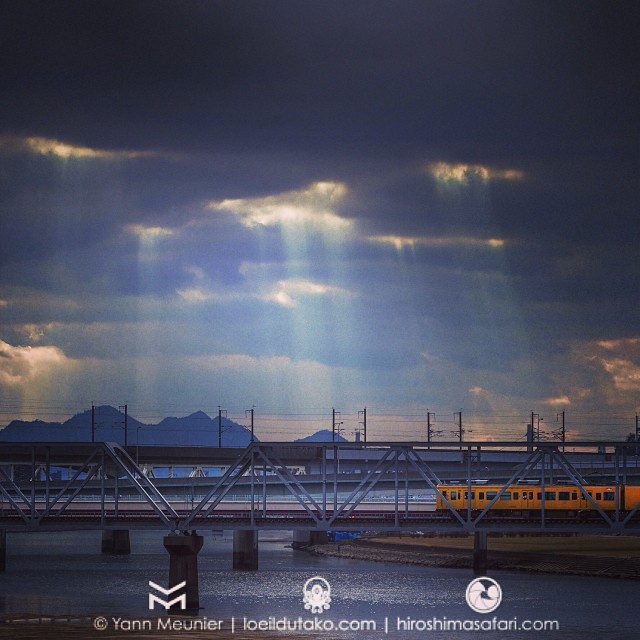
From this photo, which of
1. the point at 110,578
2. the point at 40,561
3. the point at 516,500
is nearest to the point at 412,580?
the point at 516,500

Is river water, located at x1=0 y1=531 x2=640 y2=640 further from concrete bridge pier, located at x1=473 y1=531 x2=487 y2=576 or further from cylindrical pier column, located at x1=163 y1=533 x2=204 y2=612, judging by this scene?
cylindrical pier column, located at x1=163 y1=533 x2=204 y2=612

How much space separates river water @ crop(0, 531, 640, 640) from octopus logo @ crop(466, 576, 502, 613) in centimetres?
89

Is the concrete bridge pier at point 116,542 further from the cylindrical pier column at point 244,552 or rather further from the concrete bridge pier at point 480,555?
the concrete bridge pier at point 480,555

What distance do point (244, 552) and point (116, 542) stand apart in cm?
4055

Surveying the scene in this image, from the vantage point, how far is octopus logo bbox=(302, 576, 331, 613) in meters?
101

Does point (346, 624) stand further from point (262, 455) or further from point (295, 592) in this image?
point (295, 592)

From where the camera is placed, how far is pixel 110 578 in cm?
12788

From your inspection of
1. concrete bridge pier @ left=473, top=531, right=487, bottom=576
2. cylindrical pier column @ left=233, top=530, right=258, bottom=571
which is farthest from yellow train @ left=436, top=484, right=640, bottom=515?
cylindrical pier column @ left=233, top=530, right=258, bottom=571

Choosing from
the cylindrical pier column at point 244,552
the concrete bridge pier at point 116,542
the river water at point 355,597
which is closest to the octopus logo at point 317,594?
the river water at point 355,597

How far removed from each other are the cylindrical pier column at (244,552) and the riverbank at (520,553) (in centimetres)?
1668

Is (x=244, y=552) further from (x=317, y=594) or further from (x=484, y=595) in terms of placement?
(x=484, y=595)

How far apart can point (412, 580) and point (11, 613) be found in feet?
141

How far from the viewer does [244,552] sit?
476 ft

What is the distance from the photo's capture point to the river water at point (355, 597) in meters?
90.5
